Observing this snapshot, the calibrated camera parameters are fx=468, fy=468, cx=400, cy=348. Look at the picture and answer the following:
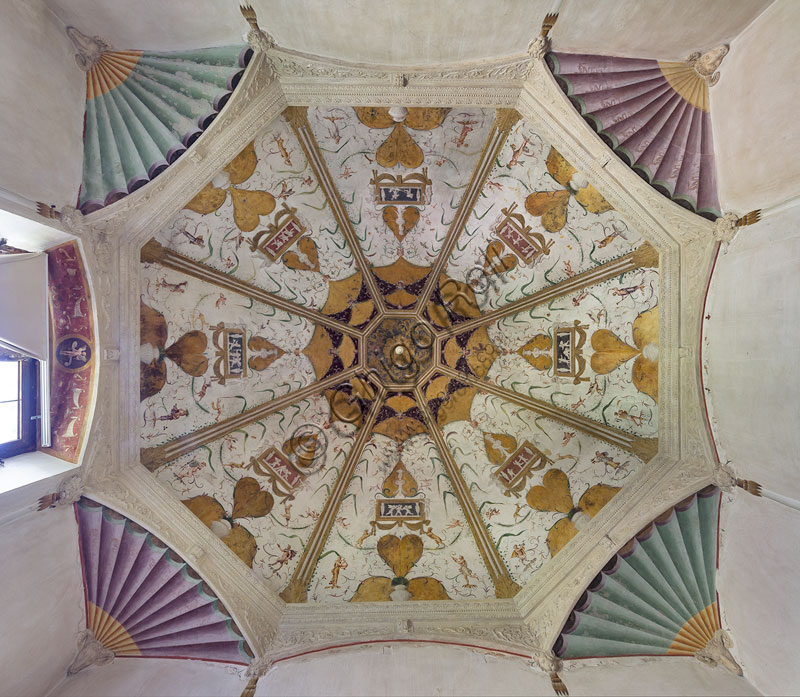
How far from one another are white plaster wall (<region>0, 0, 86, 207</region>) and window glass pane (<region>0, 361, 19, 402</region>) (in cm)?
207

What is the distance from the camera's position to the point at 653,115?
19.5ft

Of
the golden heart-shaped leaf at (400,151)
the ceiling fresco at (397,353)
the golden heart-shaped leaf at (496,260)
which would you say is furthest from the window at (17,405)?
the golden heart-shaped leaf at (496,260)

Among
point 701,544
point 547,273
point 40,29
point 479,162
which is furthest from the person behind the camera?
point 547,273

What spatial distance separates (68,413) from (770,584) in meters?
9.04

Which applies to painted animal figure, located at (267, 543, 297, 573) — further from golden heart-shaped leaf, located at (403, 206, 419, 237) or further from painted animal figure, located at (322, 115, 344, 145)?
painted animal figure, located at (322, 115, 344, 145)

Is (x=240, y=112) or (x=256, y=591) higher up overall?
(x=240, y=112)

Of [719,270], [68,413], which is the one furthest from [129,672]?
[719,270]

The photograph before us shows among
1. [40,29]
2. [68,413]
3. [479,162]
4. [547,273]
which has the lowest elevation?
A: [68,413]

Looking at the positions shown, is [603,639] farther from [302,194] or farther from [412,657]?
[302,194]

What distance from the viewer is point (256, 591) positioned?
7309 mm

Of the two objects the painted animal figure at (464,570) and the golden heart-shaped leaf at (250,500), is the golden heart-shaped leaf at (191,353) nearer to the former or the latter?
the golden heart-shaped leaf at (250,500)

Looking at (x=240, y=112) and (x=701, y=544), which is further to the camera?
(x=701, y=544)

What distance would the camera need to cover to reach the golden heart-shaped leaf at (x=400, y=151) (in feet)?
22.7

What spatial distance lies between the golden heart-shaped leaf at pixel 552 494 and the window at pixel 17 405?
740 cm
